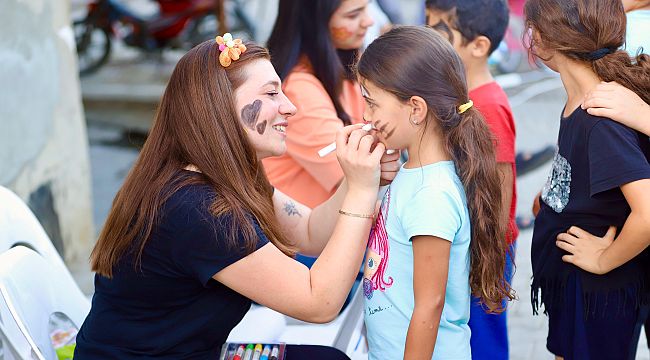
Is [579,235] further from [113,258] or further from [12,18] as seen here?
[12,18]

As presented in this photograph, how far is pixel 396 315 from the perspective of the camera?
6.25ft

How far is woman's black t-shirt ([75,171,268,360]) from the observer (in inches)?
71.9

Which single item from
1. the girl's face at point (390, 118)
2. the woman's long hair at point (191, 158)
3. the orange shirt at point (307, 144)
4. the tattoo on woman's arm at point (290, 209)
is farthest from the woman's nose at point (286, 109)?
the orange shirt at point (307, 144)

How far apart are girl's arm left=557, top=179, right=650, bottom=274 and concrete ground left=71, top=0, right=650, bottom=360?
1.32m

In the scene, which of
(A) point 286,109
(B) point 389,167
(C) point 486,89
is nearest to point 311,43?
(C) point 486,89

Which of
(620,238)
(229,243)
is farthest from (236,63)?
(620,238)

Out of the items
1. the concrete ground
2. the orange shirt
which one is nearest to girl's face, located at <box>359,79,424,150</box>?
the orange shirt

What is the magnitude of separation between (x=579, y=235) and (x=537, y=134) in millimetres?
→ 4474

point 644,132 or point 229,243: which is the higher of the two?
point 644,132

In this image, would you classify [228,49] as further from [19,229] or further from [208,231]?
[19,229]

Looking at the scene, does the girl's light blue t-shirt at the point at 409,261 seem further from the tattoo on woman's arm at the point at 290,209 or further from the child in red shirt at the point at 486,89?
the tattoo on woman's arm at the point at 290,209

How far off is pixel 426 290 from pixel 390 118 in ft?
1.33

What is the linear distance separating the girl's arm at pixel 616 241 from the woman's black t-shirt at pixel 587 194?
3 centimetres

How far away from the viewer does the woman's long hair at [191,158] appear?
1885mm
